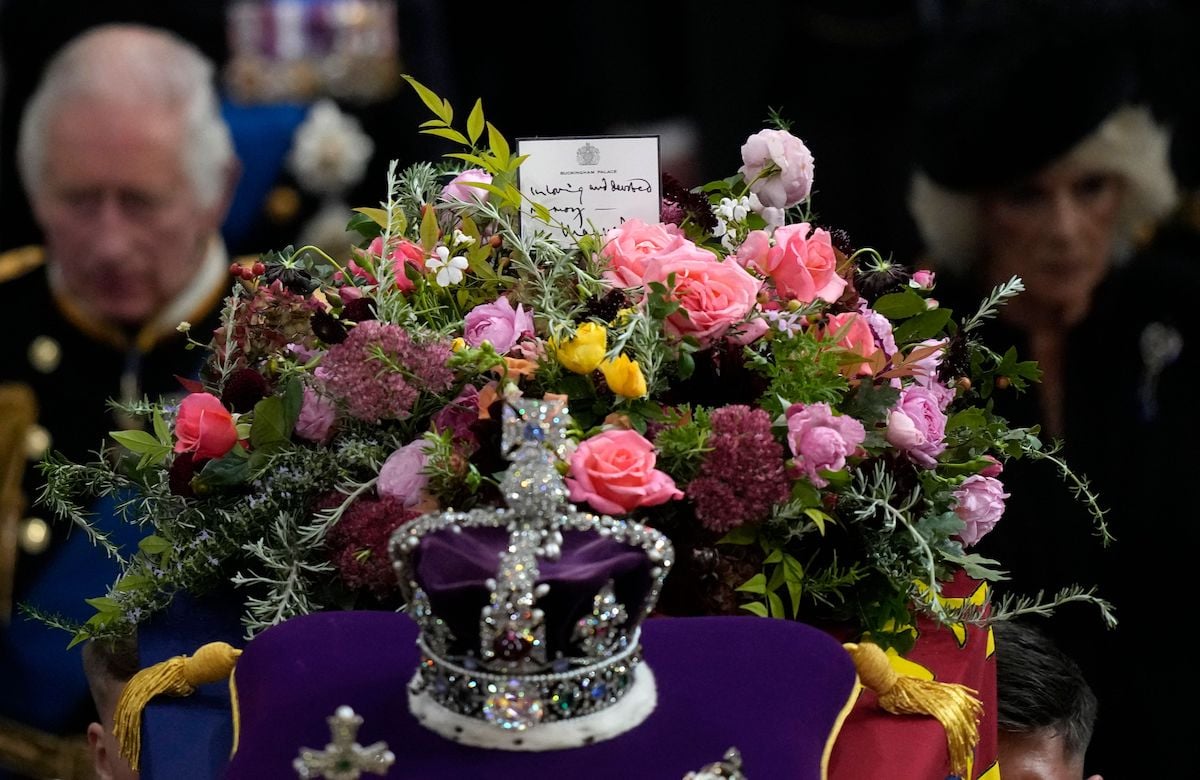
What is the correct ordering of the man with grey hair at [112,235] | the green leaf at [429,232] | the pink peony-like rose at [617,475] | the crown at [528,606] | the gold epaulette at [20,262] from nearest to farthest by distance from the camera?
the crown at [528,606], the pink peony-like rose at [617,475], the green leaf at [429,232], the man with grey hair at [112,235], the gold epaulette at [20,262]

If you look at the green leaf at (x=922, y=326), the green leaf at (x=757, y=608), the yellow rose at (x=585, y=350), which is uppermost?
the yellow rose at (x=585, y=350)

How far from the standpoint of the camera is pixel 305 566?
143cm

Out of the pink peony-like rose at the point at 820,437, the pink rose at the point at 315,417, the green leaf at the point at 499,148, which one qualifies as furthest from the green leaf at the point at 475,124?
the pink peony-like rose at the point at 820,437

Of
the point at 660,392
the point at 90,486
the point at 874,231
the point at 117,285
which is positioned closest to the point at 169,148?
the point at 117,285

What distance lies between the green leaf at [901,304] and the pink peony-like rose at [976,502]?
15 cm

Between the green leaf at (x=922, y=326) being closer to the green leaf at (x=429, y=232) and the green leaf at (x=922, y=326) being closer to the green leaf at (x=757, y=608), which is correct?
the green leaf at (x=757, y=608)

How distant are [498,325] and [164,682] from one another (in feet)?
1.23

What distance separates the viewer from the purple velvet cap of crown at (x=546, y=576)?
3.61 feet

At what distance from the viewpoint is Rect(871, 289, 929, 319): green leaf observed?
5.08ft

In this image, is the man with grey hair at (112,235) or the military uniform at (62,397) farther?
the man with grey hair at (112,235)

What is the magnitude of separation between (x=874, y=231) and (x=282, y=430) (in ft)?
6.96

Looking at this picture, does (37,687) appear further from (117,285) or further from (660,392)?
(660,392)

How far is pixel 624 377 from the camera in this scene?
1.38 metres

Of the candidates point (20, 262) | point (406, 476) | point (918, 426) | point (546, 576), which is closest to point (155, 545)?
point (406, 476)
